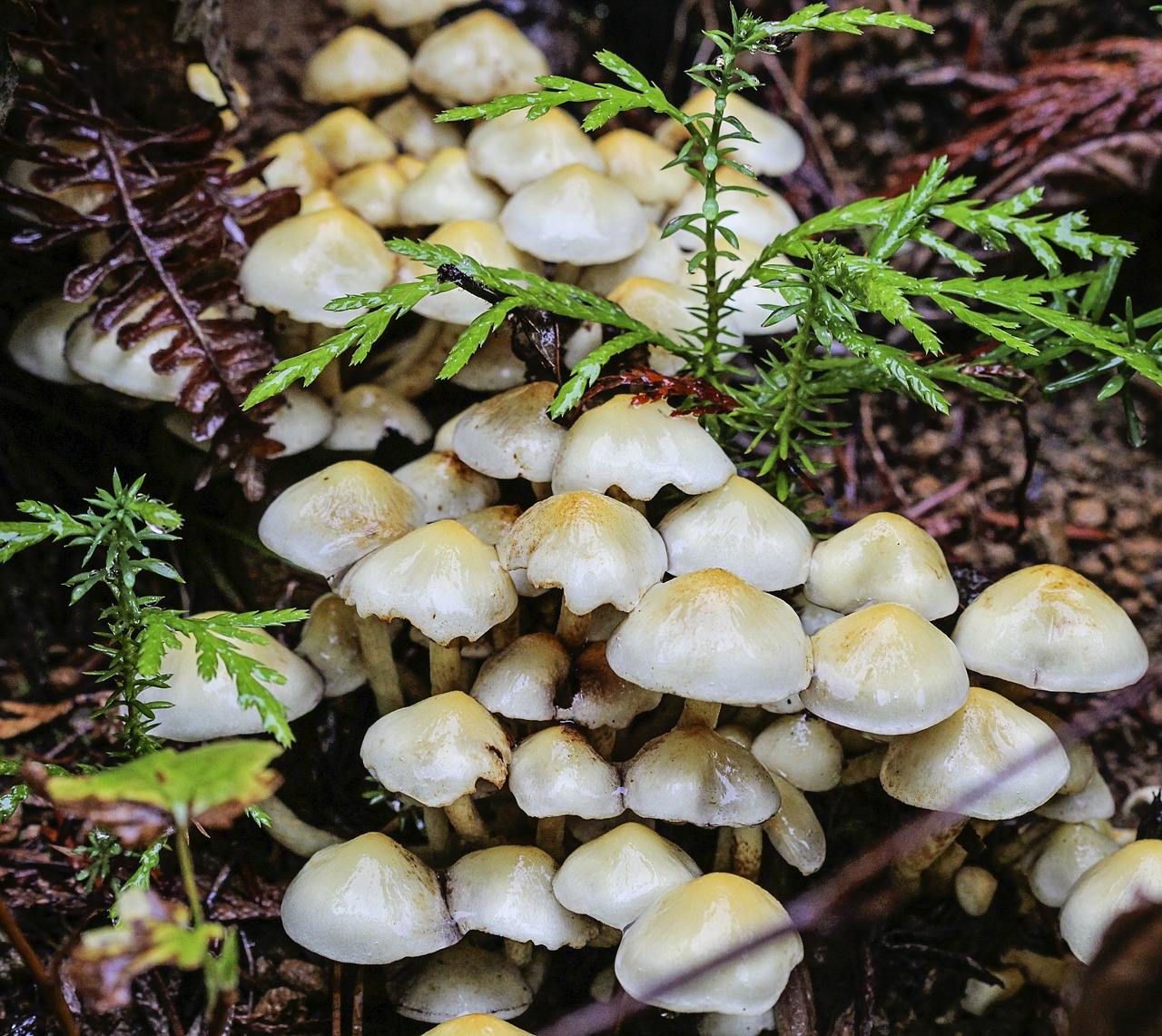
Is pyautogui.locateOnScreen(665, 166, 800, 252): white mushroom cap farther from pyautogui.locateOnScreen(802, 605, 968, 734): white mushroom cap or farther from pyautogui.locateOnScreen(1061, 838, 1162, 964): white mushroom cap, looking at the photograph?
pyautogui.locateOnScreen(1061, 838, 1162, 964): white mushroom cap

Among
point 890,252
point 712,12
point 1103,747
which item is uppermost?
point 712,12

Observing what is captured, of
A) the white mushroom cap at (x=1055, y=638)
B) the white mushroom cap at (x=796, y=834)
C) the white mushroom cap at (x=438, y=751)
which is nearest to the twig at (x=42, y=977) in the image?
the white mushroom cap at (x=438, y=751)

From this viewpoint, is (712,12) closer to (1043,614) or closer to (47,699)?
(1043,614)

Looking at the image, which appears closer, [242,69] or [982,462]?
[982,462]

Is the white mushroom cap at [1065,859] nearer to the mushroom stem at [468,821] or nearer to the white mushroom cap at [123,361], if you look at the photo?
the mushroom stem at [468,821]

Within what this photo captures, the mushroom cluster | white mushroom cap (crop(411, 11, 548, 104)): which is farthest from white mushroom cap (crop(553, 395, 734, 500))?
white mushroom cap (crop(411, 11, 548, 104))

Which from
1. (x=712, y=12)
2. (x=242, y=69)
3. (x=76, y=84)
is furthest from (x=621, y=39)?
(x=76, y=84)
